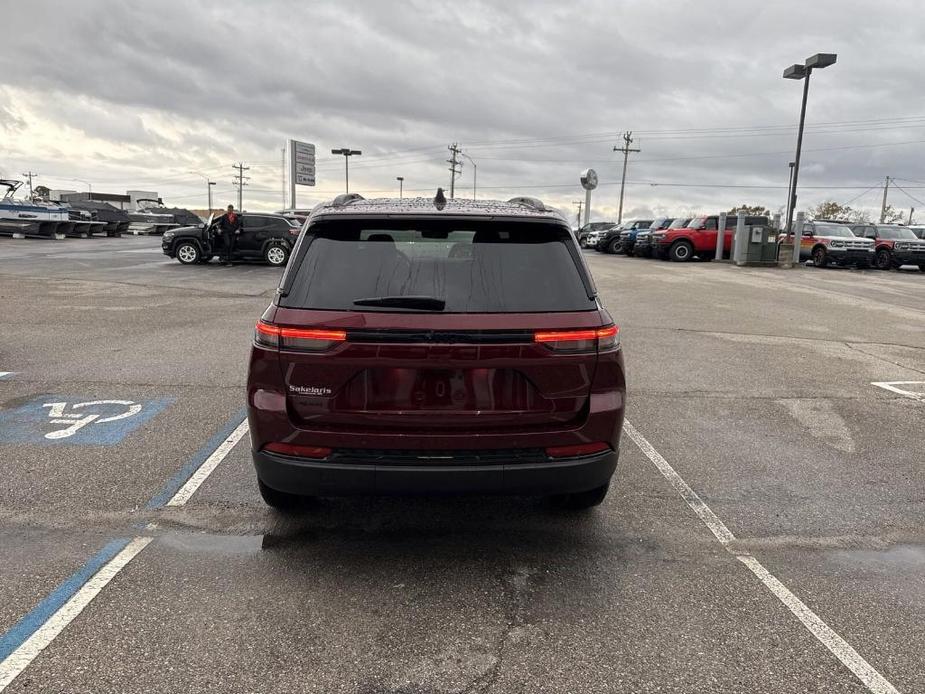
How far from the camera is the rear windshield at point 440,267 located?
118 inches

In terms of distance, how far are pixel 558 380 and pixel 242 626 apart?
5.60ft

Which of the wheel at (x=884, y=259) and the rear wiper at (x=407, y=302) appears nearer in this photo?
the rear wiper at (x=407, y=302)

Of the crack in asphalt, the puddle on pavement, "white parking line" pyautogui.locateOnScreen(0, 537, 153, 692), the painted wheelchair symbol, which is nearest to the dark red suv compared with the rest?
"white parking line" pyautogui.locateOnScreen(0, 537, 153, 692)

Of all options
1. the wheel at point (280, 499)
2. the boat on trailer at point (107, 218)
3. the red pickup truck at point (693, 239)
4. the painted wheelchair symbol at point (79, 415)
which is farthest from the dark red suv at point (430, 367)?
the boat on trailer at point (107, 218)

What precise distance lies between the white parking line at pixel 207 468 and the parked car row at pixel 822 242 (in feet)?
87.3

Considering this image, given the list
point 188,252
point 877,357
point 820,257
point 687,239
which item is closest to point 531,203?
point 877,357

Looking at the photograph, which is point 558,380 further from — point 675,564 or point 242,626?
point 242,626

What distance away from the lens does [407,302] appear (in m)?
2.95

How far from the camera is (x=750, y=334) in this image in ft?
33.6

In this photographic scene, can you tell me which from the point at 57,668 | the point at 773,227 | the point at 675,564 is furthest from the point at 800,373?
the point at 773,227

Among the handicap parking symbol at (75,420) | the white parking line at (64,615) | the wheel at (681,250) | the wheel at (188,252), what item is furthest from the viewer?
the wheel at (681,250)

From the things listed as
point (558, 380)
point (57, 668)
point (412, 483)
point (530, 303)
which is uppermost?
point (530, 303)

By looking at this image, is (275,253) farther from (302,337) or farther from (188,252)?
(302,337)

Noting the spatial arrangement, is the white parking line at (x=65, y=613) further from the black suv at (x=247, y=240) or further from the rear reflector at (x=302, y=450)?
the black suv at (x=247, y=240)
